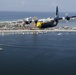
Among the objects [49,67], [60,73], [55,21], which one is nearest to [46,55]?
[49,67]

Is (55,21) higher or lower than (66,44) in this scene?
higher

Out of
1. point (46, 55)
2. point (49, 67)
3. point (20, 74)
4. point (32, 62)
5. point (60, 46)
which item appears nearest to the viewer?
point (20, 74)

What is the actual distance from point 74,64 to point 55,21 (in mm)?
10844

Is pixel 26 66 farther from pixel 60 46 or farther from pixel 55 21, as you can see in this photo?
pixel 60 46

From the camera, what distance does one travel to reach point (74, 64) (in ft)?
75.5

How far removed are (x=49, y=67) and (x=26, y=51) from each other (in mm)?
7893

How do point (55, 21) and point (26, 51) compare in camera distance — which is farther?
point (26, 51)

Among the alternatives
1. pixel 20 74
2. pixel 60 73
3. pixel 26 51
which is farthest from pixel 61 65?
pixel 26 51

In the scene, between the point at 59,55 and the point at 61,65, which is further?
the point at 59,55

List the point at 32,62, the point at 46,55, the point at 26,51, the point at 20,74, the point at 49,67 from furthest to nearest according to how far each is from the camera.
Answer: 1. the point at 26,51
2. the point at 46,55
3. the point at 32,62
4. the point at 49,67
5. the point at 20,74

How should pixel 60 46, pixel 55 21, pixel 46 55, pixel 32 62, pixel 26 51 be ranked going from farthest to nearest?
pixel 60 46 → pixel 26 51 → pixel 46 55 → pixel 32 62 → pixel 55 21

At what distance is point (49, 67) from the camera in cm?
2169

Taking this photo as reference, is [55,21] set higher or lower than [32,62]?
higher

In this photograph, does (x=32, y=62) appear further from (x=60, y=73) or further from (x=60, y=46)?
(x=60, y=46)
